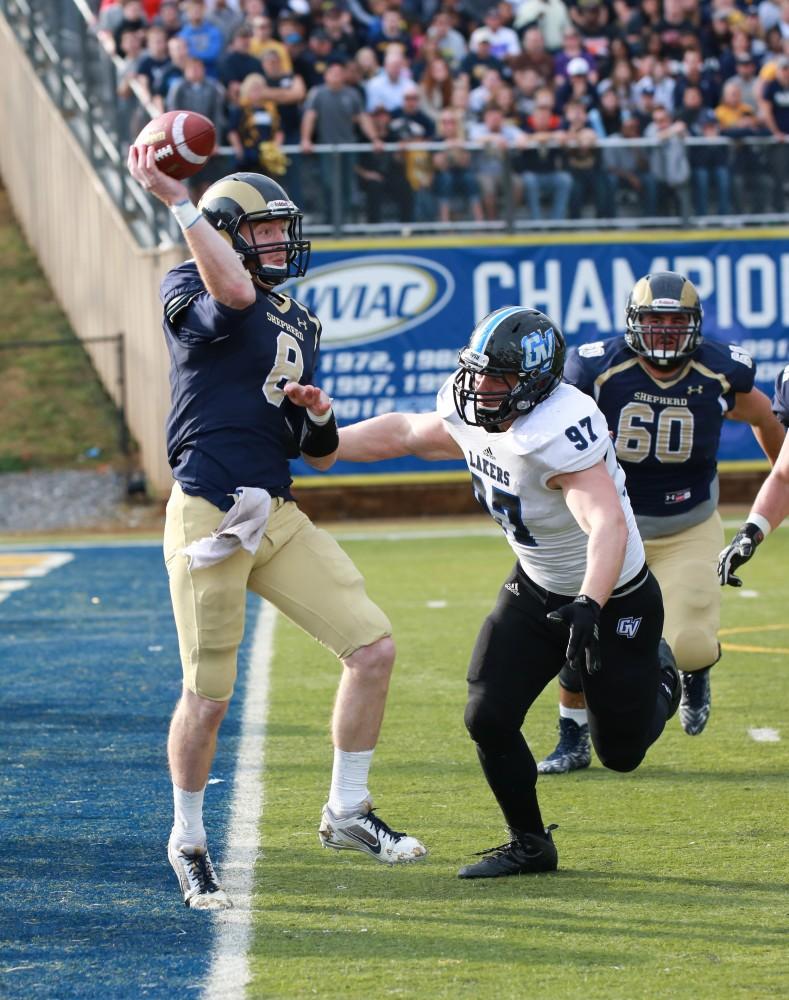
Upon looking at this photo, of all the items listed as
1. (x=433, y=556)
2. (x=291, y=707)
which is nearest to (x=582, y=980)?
(x=291, y=707)

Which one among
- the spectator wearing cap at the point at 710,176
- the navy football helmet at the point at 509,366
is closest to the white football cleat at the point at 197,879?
the navy football helmet at the point at 509,366

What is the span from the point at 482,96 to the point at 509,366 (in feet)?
38.5

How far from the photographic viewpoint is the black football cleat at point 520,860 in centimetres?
457

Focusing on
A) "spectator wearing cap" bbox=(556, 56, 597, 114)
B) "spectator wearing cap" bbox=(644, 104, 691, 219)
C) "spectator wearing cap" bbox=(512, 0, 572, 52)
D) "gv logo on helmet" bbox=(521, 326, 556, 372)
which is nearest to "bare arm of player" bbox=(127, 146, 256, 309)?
"gv logo on helmet" bbox=(521, 326, 556, 372)

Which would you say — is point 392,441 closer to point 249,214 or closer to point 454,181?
point 249,214

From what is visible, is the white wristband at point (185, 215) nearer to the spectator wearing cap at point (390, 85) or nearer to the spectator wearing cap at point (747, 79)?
the spectator wearing cap at point (390, 85)

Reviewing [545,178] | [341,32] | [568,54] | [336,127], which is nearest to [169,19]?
[341,32]

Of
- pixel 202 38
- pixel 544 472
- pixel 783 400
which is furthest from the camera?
pixel 202 38

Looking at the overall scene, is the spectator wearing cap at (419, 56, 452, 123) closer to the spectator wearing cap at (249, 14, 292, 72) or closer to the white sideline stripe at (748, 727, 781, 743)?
the spectator wearing cap at (249, 14, 292, 72)

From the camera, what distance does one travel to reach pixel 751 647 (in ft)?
27.3

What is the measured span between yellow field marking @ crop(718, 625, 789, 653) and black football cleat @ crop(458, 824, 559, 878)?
3879mm

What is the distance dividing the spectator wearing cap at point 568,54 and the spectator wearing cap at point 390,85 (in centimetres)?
178

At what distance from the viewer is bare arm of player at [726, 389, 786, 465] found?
243 inches

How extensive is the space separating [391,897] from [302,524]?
110 centimetres
